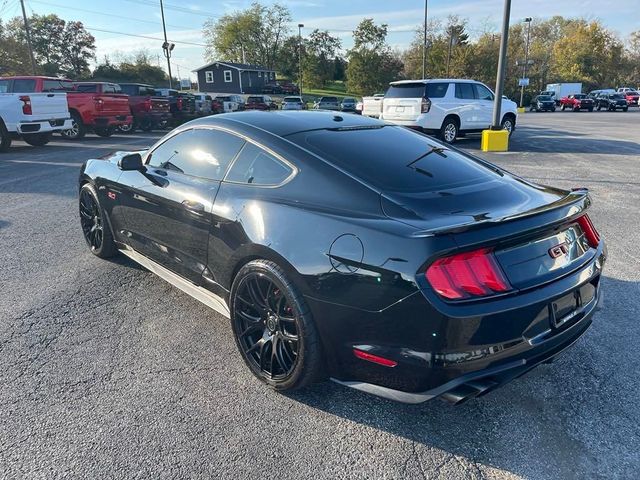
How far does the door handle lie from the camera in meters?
3.15

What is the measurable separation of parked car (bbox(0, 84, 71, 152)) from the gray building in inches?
2217

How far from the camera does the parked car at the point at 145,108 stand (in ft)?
63.2

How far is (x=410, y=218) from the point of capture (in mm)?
2297

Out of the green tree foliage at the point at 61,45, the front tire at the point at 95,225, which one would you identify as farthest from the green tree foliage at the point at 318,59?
the front tire at the point at 95,225

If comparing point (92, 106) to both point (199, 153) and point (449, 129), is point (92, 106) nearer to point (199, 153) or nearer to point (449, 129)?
point (449, 129)

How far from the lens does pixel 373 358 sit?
2271 mm

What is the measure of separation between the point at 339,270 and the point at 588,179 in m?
8.17

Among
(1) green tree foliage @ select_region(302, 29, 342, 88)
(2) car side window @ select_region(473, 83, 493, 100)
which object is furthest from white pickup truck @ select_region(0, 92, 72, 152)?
(1) green tree foliage @ select_region(302, 29, 342, 88)

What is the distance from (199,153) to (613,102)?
159 ft

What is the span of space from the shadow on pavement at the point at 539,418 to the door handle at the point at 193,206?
1.35 m

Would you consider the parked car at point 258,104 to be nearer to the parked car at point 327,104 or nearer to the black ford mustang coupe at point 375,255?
the parked car at point 327,104

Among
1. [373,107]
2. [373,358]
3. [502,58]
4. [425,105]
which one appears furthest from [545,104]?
[373,358]

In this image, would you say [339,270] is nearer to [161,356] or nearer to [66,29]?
[161,356]

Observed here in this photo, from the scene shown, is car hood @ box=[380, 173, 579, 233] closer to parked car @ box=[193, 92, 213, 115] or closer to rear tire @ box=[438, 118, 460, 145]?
rear tire @ box=[438, 118, 460, 145]
